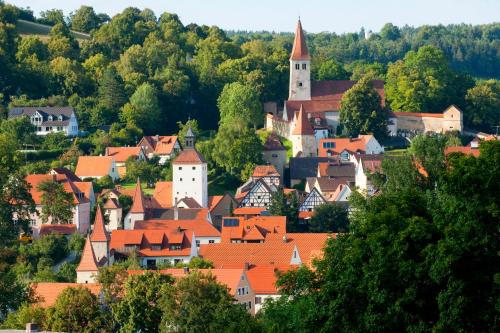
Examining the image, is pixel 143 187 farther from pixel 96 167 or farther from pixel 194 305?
pixel 194 305

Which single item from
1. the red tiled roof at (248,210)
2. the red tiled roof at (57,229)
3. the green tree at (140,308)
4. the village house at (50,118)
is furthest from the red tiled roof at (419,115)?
the green tree at (140,308)

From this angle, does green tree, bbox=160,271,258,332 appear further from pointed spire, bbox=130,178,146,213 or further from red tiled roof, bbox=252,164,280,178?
red tiled roof, bbox=252,164,280,178

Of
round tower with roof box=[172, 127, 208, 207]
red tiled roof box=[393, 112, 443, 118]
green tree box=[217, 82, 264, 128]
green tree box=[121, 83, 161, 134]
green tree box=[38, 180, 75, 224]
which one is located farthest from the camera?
red tiled roof box=[393, 112, 443, 118]

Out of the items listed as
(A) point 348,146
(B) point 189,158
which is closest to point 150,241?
(B) point 189,158

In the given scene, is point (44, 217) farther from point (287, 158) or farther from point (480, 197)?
point (480, 197)

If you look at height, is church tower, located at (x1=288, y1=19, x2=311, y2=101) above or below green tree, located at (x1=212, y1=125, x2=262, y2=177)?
above

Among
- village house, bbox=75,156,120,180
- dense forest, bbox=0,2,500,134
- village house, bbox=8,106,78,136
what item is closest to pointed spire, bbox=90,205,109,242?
village house, bbox=75,156,120,180
